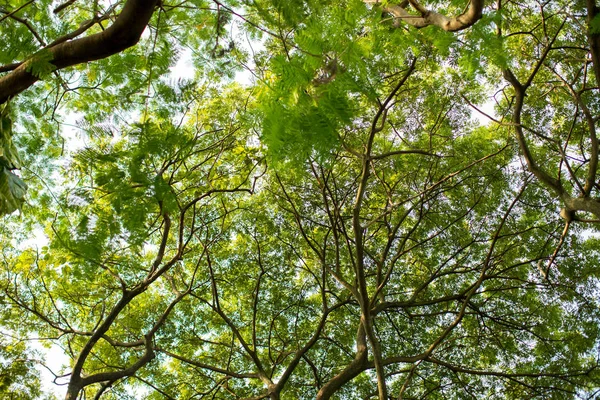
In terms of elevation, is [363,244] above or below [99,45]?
above

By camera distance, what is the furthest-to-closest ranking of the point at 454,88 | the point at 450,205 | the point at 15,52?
the point at 450,205 < the point at 454,88 < the point at 15,52

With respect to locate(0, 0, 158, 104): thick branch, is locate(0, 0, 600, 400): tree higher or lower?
higher

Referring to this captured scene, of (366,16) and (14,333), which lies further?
(14,333)

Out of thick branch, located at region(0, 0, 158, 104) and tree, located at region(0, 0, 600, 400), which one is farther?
tree, located at region(0, 0, 600, 400)

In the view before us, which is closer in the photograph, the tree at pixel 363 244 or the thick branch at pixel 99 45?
the thick branch at pixel 99 45

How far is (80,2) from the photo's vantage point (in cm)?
606

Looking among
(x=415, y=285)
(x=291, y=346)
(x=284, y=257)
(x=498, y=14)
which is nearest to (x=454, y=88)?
(x=415, y=285)

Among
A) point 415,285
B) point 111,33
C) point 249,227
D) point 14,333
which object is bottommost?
point 111,33

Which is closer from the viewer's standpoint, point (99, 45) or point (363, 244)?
point (99, 45)

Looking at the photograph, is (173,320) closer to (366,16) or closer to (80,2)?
(80,2)

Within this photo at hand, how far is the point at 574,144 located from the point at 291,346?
5.95 metres

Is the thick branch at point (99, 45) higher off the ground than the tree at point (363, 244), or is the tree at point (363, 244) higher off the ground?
the tree at point (363, 244)

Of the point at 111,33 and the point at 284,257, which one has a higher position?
the point at 284,257

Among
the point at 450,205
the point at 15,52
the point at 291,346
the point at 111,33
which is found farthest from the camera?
the point at 291,346
